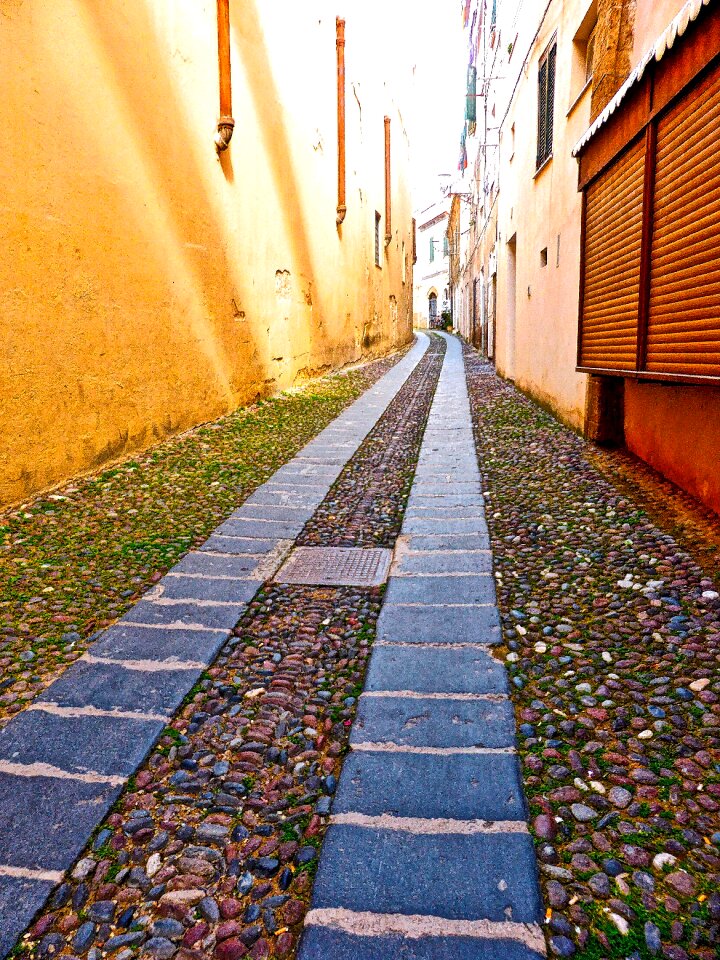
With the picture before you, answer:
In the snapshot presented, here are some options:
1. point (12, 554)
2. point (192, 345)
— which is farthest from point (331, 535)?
point (192, 345)

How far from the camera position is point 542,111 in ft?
24.5

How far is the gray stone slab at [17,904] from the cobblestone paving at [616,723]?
101cm

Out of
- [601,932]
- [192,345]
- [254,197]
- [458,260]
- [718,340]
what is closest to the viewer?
[601,932]

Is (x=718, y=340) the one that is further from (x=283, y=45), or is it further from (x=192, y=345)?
(x=283, y=45)

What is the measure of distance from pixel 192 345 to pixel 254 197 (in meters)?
2.49

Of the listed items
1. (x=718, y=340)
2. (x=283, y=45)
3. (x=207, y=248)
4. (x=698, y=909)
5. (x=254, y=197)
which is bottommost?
(x=698, y=909)

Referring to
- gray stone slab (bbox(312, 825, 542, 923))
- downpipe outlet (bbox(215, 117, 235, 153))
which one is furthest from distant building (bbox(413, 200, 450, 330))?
gray stone slab (bbox(312, 825, 542, 923))

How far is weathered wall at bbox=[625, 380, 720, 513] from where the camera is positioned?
3438 millimetres

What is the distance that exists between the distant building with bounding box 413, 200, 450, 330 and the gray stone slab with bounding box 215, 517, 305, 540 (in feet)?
144

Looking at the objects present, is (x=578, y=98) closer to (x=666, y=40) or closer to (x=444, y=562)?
(x=666, y=40)

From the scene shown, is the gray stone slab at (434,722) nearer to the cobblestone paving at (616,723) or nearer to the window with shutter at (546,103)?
the cobblestone paving at (616,723)

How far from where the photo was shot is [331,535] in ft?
11.6

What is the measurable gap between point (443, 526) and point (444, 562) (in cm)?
53

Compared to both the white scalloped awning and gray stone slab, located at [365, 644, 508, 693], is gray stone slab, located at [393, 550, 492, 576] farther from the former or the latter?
the white scalloped awning
